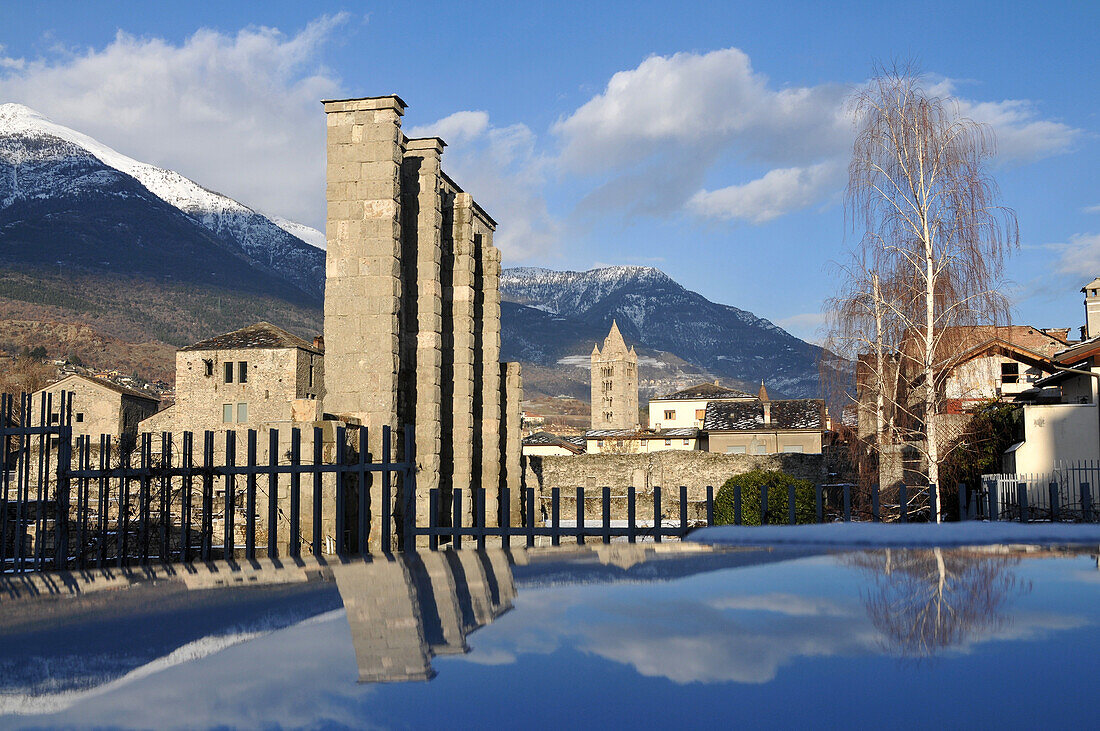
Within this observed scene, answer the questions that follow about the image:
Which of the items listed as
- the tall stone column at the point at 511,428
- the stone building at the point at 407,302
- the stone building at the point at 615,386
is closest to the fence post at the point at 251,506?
the stone building at the point at 407,302

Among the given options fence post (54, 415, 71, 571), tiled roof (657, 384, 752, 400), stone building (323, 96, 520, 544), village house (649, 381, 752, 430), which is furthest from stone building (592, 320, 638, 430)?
fence post (54, 415, 71, 571)

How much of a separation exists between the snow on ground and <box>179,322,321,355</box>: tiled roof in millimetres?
48512

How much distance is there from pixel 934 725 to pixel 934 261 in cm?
1691

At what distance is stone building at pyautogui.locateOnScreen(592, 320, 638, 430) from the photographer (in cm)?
11762

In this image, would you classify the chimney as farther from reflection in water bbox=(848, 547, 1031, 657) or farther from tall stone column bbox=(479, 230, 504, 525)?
reflection in water bbox=(848, 547, 1031, 657)

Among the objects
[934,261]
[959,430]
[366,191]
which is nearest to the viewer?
[366,191]

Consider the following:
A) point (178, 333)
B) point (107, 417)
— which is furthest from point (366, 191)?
point (178, 333)

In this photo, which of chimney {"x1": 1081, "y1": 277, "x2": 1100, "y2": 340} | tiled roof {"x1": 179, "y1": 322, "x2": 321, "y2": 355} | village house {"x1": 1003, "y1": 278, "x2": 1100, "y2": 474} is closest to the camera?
village house {"x1": 1003, "y1": 278, "x2": 1100, "y2": 474}

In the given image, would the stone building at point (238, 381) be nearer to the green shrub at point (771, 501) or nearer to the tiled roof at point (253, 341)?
the tiled roof at point (253, 341)

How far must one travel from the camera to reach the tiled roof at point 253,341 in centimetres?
5231

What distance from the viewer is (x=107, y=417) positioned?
53.2 m

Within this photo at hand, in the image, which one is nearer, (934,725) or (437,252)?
(934,725)

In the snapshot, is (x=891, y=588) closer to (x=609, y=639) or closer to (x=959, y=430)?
(x=609, y=639)

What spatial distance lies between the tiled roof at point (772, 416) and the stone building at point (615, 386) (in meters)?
61.2
